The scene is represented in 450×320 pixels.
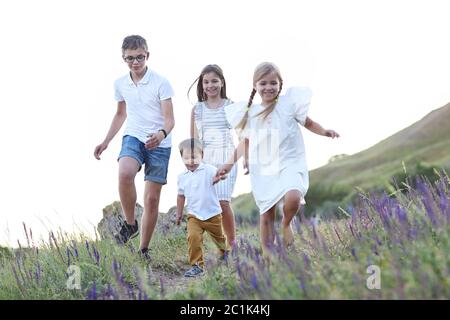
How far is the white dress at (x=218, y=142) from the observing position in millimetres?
8109

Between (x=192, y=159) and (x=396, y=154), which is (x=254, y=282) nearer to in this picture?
(x=192, y=159)

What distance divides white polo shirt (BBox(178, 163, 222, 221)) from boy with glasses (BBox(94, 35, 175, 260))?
0.34 m

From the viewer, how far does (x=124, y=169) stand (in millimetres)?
7684

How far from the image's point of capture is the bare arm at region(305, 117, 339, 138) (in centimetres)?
654

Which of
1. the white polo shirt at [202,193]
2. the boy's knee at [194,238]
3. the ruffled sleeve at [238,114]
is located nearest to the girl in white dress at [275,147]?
the ruffled sleeve at [238,114]

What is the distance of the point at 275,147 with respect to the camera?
6766 millimetres

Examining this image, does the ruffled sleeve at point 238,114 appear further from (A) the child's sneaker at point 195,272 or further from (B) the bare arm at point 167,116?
(A) the child's sneaker at point 195,272

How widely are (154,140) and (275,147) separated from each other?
138 cm

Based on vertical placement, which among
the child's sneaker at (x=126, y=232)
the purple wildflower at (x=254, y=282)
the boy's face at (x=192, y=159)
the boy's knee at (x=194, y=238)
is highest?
the boy's face at (x=192, y=159)

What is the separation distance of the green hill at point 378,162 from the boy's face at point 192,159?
16906 millimetres
